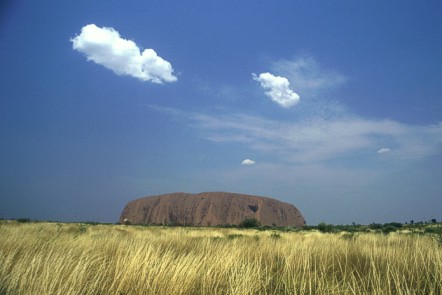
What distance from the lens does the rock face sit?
15388 cm

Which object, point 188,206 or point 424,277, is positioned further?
point 188,206

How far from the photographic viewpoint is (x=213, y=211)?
15475 cm

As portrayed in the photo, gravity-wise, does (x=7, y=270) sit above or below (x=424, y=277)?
below

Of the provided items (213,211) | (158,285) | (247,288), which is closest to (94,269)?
(158,285)

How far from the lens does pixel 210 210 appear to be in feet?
509

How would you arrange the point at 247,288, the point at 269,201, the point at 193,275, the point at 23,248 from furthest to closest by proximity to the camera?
the point at 269,201, the point at 23,248, the point at 193,275, the point at 247,288

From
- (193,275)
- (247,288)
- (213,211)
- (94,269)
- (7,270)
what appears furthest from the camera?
(213,211)

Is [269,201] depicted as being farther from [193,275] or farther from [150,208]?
[193,275]


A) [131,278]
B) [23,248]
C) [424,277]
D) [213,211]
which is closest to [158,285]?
[131,278]

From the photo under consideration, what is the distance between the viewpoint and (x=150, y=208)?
16712cm

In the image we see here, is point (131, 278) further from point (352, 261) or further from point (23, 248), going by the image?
point (352, 261)

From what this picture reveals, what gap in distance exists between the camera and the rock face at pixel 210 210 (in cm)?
15388

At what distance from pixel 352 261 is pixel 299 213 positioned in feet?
570

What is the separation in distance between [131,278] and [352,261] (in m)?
4.76
